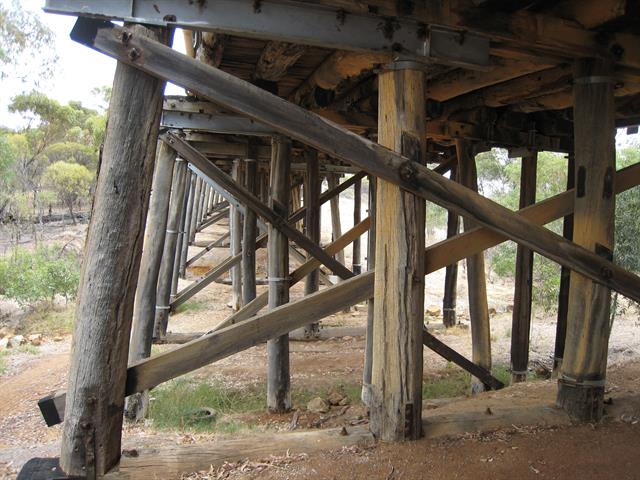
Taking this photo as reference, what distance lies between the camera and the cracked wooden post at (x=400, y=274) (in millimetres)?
2988

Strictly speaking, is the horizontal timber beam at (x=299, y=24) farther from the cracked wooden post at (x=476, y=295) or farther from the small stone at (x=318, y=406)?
the small stone at (x=318, y=406)

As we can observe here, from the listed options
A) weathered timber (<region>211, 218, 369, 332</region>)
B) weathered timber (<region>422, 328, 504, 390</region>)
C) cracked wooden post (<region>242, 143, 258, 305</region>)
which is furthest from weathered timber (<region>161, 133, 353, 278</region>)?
cracked wooden post (<region>242, 143, 258, 305</region>)

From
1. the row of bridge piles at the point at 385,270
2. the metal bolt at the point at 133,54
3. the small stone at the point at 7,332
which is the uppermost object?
the metal bolt at the point at 133,54

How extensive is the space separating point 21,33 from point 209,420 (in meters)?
18.0

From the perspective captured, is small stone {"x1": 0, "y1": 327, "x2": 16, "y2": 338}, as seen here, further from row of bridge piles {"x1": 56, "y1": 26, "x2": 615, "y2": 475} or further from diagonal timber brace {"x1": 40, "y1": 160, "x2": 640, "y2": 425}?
diagonal timber brace {"x1": 40, "y1": 160, "x2": 640, "y2": 425}

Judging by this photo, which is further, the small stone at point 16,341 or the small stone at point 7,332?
the small stone at point 7,332

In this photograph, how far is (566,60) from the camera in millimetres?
3439

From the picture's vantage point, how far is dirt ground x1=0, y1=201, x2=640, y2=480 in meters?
2.78

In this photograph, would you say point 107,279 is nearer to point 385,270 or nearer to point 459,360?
point 385,270

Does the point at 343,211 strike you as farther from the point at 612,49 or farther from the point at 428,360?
the point at 612,49

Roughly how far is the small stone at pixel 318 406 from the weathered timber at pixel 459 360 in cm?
133

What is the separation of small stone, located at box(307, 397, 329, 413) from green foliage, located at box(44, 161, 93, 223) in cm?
2033

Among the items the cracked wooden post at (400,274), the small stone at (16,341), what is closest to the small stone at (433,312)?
the small stone at (16,341)

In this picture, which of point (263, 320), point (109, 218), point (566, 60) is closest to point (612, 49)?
point (566, 60)
